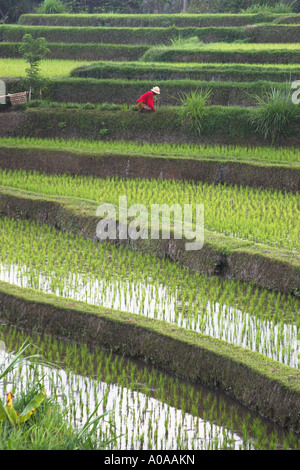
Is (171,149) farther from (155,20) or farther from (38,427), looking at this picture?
(155,20)

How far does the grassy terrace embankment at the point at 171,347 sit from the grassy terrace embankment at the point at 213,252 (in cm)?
140

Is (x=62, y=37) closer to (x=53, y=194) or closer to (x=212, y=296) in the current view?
(x=53, y=194)

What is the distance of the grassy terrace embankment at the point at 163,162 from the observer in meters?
8.73

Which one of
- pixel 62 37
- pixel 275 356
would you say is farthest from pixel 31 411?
pixel 62 37

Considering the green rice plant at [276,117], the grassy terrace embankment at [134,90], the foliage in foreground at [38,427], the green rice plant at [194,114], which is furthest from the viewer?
the grassy terrace embankment at [134,90]

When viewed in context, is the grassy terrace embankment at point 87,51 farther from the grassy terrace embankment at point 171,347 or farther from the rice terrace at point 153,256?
the grassy terrace embankment at point 171,347

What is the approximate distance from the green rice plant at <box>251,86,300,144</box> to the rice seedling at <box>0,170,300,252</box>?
5.52ft

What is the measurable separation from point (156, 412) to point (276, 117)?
6906mm

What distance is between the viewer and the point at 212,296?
5.38 meters

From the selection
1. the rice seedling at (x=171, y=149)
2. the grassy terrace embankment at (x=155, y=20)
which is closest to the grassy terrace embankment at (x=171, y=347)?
the rice seedling at (x=171, y=149)

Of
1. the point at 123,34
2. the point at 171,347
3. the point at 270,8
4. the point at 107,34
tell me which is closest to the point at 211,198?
the point at 171,347

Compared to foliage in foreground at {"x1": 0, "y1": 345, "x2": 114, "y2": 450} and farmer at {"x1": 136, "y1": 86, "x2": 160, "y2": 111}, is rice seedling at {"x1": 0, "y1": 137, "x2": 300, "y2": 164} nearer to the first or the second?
farmer at {"x1": 136, "y1": 86, "x2": 160, "y2": 111}

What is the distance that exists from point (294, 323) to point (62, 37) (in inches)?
631

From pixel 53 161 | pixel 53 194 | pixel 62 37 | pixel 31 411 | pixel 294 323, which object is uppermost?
pixel 62 37
